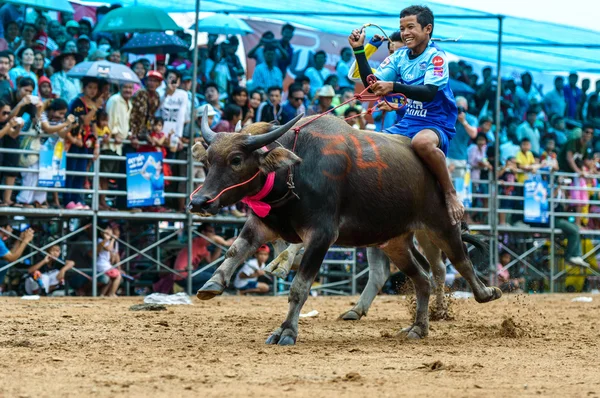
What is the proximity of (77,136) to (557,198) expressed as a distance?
9357 mm

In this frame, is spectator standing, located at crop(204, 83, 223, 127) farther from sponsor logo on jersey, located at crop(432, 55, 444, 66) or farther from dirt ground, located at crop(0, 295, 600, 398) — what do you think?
sponsor logo on jersey, located at crop(432, 55, 444, 66)

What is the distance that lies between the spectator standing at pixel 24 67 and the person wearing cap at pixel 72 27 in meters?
1.34

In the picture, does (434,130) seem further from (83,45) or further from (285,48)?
(285,48)

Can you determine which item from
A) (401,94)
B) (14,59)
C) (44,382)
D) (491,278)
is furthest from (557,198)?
(44,382)

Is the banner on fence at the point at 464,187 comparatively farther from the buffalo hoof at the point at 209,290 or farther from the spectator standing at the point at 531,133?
the buffalo hoof at the point at 209,290

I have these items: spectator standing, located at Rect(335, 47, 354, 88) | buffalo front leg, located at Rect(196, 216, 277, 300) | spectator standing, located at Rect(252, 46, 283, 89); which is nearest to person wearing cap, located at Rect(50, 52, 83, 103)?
spectator standing, located at Rect(252, 46, 283, 89)

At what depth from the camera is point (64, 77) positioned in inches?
563

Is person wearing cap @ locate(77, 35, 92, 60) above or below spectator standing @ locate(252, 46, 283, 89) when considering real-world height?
above

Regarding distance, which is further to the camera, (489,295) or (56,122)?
(56,122)

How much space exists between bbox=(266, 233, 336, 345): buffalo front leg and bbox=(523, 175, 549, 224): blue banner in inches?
431

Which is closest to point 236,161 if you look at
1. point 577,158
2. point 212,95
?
point 212,95

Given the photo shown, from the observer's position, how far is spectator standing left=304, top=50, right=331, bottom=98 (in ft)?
58.0

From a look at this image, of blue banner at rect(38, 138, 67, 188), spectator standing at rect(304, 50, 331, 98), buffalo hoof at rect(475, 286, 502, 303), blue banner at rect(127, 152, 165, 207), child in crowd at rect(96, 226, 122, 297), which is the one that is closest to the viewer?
buffalo hoof at rect(475, 286, 502, 303)

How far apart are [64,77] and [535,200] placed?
8.48 metres
